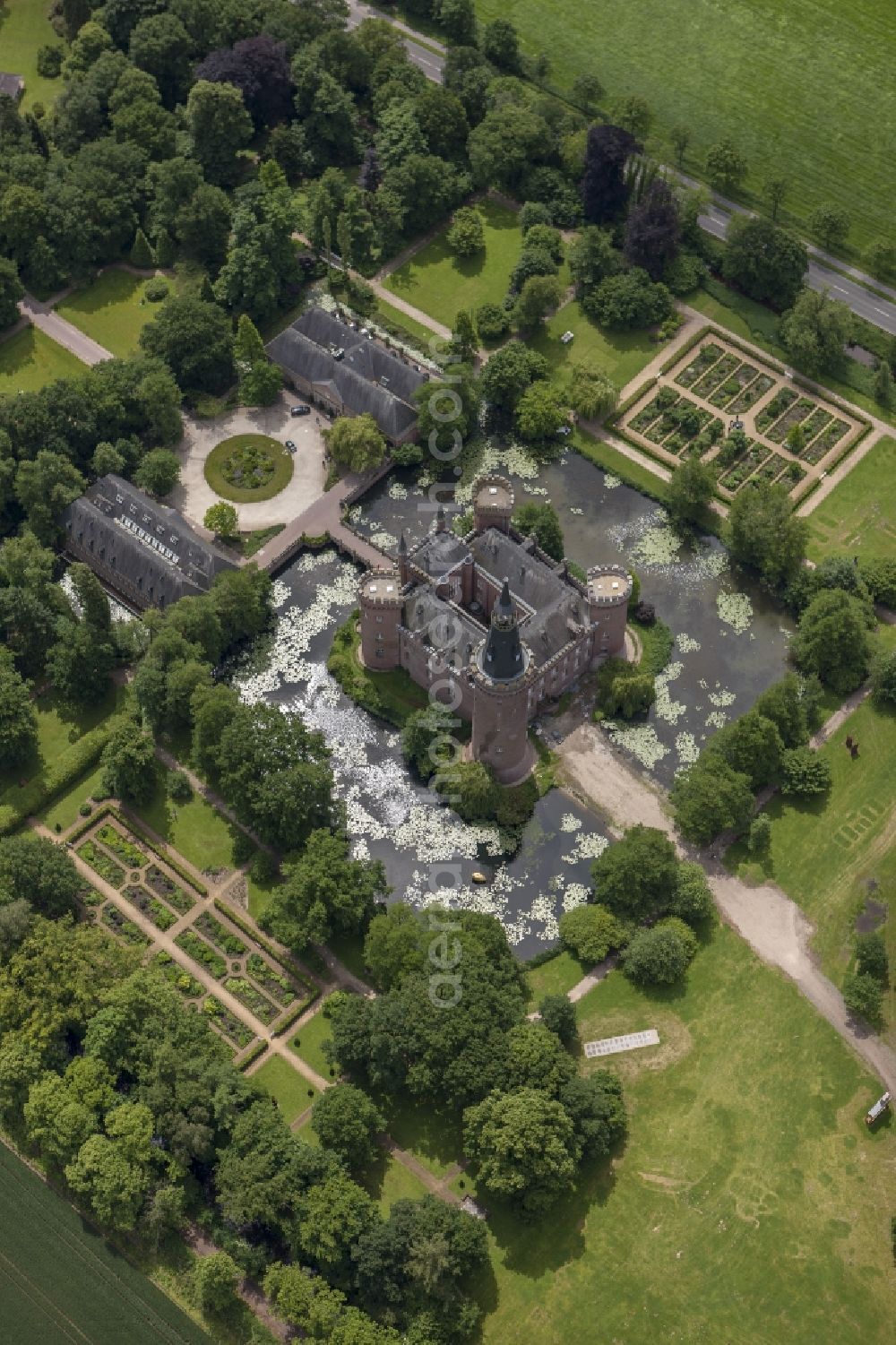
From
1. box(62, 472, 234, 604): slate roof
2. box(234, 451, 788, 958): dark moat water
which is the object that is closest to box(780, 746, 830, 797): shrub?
box(234, 451, 788, 958): dark moat water

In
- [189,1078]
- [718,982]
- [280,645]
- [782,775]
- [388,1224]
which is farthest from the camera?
[280,645]

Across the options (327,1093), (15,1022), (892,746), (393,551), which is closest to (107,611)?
(393,551)

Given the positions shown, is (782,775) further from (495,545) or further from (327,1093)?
(327,1093)

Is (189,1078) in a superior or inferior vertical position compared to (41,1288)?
superior

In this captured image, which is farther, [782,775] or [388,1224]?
[782,775]

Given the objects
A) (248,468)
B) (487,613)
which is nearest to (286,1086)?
(487,613)

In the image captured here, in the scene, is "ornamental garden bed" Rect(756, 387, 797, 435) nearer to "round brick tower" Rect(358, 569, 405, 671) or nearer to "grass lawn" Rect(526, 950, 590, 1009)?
"round brick tower" Rect(358, 569, 405, 671)
